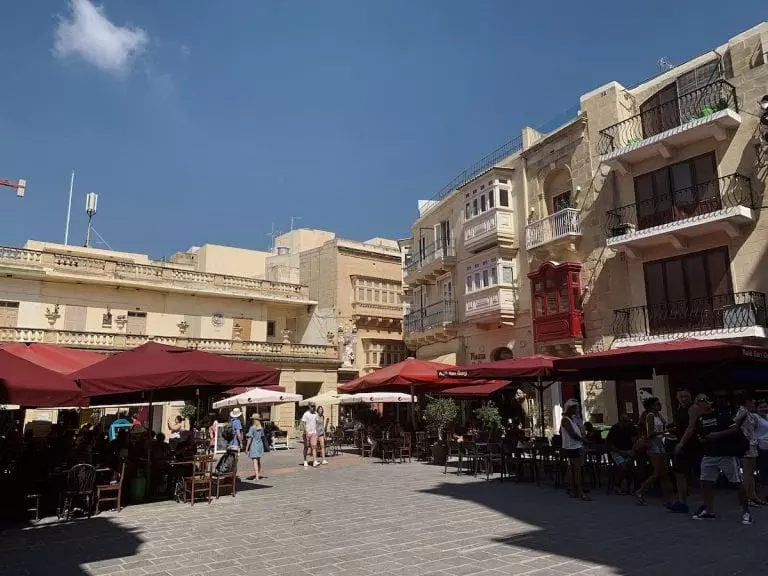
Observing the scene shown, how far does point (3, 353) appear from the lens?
898 centimetres

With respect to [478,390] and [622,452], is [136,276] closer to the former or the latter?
[478,390]

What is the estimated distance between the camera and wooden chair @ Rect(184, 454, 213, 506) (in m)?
10.2

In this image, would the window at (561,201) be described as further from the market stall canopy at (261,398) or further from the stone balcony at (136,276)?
the stone balcony at (136,276)

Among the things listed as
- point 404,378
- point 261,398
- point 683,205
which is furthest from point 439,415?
point 683,205

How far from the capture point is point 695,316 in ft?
56.9

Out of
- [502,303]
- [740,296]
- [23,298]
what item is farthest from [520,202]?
[23,298]

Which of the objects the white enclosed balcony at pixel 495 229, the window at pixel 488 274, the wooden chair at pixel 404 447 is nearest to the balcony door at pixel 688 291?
the window at pixel 488 274

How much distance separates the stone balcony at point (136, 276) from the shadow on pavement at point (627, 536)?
25222mm

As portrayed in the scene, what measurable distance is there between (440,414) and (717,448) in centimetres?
1178

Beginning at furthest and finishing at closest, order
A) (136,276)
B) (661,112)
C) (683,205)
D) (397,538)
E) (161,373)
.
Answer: (136,276)
(661,112)
(683,205)
(161,373)
(397,538)

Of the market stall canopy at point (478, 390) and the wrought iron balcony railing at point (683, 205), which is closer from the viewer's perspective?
the wrought iron balcony railing at point (683, 205)

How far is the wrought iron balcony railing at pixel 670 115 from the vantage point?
17500 mm

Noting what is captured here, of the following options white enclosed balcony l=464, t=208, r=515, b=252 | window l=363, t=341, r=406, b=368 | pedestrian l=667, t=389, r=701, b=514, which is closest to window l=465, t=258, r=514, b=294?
white enclosed balcony l=464, t=208, r=515, b=252

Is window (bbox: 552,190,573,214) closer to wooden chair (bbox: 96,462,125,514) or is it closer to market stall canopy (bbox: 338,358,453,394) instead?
market stall canopy (bbox: 338,358,453,394)
